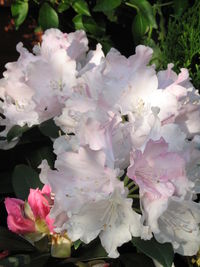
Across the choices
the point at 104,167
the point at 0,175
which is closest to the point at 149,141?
the point at 104,167

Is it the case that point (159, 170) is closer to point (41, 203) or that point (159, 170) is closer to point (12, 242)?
point (41, 203)

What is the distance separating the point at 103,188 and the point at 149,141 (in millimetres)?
107

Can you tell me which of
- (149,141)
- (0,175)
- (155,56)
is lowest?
(155,56)

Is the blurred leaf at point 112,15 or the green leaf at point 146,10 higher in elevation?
the green leaf at point 146,10

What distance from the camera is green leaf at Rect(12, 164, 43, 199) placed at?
106 cm

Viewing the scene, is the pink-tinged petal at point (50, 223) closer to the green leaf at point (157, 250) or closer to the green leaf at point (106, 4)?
the green leaf at point (157, 250)

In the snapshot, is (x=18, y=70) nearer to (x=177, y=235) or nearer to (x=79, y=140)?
(x=79, y=140)

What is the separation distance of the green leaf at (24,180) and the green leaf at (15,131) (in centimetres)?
7

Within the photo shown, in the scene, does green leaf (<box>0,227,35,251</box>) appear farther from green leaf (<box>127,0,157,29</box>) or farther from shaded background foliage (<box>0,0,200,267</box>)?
green leaf (<box>127,0,157,29</box>)

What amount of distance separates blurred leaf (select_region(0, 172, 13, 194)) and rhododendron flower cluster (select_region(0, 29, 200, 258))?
23 centimetres

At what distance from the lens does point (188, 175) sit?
838 millimetres

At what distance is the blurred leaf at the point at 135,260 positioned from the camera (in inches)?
37.5

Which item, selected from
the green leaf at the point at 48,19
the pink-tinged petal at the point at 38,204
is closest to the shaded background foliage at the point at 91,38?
the green leaf at the point at 48,19

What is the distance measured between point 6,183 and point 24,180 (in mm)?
148
